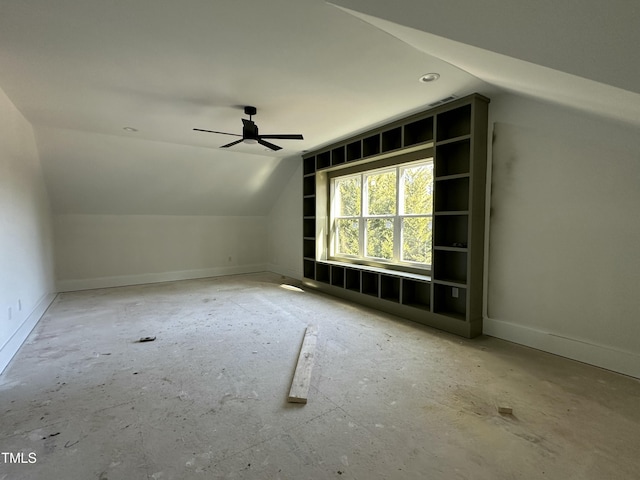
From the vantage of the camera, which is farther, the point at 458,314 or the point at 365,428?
the point at 458,314

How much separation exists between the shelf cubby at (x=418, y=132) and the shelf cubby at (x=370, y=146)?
57 centimetres

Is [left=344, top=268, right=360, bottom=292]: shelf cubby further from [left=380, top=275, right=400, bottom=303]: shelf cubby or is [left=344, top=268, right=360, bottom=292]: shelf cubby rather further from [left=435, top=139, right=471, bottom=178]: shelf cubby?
[left=435, top=139, right=471, bottom=178]: shelf cubby

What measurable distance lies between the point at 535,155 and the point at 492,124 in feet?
1.84

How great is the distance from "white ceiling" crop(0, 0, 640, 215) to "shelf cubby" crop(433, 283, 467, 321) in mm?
2088

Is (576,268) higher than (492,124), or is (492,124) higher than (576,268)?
(492,124)

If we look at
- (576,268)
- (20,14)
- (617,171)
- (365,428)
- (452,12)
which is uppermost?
(20,14)

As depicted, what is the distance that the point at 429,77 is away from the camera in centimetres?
265

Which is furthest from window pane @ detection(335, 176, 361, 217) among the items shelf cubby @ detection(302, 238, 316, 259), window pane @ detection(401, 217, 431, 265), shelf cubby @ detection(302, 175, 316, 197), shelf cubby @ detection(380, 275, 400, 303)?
shelf cubby @ detection(380, 275, 400, 303)

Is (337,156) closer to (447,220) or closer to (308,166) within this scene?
(308,166)

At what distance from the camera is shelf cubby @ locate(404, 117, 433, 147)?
3.82m

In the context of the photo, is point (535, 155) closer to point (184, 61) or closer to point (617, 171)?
point (617, 171)

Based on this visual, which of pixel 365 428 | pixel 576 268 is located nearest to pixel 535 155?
pixel 576 268

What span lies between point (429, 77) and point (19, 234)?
457 cm

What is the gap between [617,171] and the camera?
2.45 metres
